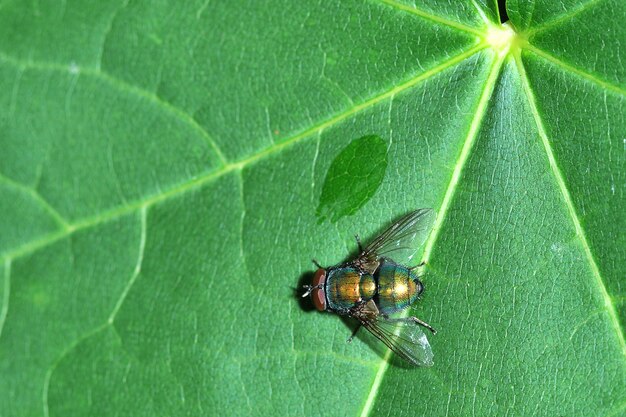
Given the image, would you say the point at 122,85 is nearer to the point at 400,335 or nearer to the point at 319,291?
the point at 319,291

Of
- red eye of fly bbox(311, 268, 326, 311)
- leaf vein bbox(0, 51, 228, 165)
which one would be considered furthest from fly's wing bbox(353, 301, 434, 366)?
leaf vein bbox(0, 51, 228, 165)

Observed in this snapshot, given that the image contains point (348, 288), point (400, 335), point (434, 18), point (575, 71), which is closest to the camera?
point (575, 71)

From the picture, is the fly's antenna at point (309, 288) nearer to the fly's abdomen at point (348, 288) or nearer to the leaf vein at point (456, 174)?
the fly's abdomen at point (348, 288)

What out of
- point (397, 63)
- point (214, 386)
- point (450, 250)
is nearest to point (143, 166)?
point (214, 386)

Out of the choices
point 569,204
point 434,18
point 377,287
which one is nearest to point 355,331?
point 377,287

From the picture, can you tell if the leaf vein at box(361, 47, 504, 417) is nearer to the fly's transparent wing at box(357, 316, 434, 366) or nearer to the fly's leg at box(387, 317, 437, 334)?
the fly's transparent wing at box(357, 316, 434, 366)

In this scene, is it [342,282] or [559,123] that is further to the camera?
[342,282]

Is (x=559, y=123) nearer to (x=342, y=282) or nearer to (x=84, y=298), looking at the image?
(x=342, y=282)
